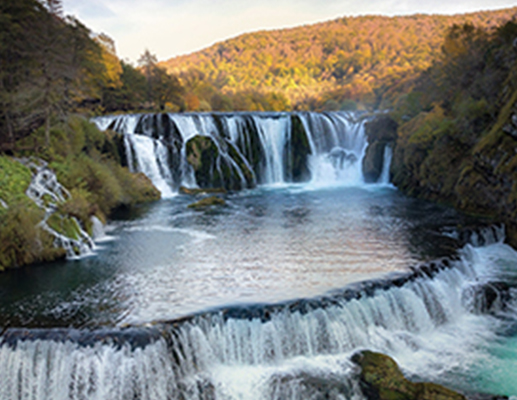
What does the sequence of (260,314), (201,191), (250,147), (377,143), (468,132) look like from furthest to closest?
(250,147)
(377,143)
(201,191)
(468,132)
(260,314)

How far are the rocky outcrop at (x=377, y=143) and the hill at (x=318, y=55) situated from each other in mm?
59112

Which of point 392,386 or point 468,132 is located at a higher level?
point 468,132

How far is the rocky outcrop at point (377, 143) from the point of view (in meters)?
32.0

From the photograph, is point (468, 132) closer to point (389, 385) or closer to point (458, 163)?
point (458, 163)

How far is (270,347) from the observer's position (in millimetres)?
9805

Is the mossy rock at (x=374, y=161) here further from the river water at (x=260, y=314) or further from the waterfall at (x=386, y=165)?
the river water at (x=260, y=314)

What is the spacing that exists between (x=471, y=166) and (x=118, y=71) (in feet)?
129

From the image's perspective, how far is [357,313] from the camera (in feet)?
35.6

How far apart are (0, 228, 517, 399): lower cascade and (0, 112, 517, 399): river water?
0.03m

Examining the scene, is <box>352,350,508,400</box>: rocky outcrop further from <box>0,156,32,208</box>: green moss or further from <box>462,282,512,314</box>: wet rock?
<box>0,156,32,208</box>: green moss

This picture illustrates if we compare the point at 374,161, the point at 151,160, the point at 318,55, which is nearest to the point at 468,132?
the point at 374,161

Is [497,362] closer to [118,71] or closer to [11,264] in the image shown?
[11,264]

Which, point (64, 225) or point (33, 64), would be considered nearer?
point (64, 225)

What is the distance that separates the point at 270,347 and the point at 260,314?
2.74 feet
